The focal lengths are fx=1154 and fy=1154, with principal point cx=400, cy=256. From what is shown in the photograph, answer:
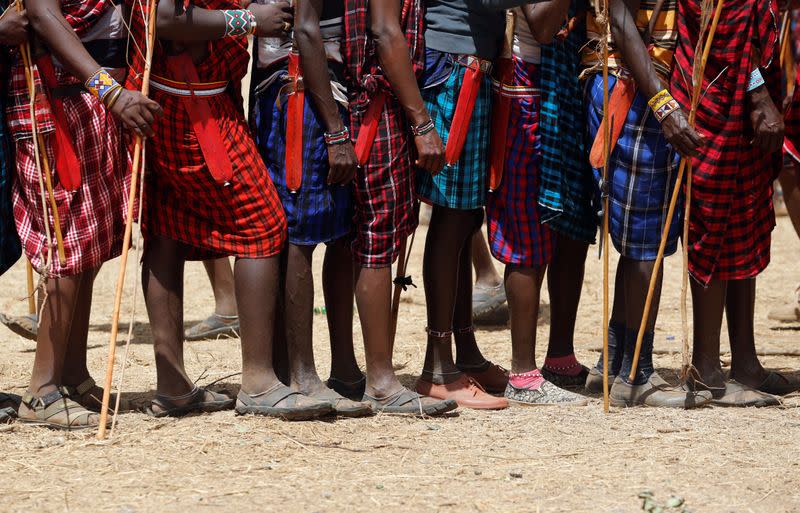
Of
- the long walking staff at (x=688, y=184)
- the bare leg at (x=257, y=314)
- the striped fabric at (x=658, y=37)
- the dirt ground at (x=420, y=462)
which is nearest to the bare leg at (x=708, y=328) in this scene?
the dirt ground at (x=420, y=462)

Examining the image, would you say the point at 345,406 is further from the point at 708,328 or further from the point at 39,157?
the point at 708,328

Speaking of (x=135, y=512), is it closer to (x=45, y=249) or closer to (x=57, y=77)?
(x=45, y=249)

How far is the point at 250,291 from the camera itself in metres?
4.60

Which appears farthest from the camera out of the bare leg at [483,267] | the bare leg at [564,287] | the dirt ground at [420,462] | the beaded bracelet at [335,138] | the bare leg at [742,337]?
the bare leg at [483,267]

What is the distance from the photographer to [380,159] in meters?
4.68

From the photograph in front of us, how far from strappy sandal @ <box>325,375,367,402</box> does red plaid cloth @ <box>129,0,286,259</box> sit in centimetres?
81

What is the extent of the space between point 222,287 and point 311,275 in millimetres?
2377

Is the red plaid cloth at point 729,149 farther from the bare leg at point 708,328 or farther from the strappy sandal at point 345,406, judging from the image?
the strappy sandal at point 345,406

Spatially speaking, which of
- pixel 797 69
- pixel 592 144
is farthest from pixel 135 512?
pixel 797 69

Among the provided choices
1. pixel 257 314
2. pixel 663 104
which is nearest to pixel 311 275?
pixel 257 314

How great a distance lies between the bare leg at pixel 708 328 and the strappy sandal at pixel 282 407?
1.76 m

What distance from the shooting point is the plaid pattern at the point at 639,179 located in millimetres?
4918

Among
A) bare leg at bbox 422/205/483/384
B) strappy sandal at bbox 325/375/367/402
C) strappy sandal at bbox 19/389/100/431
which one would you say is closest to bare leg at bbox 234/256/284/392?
strappy sandal at bbox 325/375/367/402

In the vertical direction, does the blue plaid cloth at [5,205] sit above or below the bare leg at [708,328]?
above
